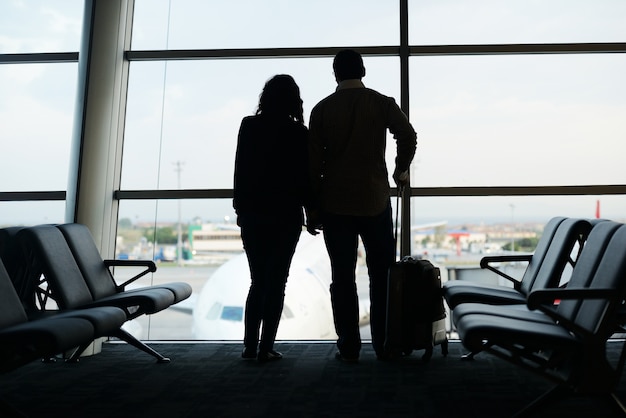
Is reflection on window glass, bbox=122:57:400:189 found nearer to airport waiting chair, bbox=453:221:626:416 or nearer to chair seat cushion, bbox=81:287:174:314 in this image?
chair seat cushion, bbox=81:287:174:314

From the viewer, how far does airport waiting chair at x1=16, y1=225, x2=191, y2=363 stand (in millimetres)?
2740

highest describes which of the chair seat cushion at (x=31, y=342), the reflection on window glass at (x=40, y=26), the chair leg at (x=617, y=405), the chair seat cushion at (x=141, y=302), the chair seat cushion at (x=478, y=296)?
the reflection on window glass at (x=40, y=26)

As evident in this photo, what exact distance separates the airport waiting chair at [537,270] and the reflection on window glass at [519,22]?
1621mm

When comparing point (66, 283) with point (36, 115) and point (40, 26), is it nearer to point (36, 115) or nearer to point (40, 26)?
point (36, 115)

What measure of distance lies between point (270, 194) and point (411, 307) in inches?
37.5

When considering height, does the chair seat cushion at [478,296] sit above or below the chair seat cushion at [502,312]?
above

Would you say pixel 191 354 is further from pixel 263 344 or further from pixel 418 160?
pixel 418 160

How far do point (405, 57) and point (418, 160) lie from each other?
72 centimetres

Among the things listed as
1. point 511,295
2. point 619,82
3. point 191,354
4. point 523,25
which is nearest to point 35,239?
point 191,354

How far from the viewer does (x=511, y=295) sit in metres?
2.90

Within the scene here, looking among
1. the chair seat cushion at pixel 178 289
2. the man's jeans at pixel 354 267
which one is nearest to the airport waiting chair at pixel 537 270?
the man's jeans at pixel 354 267

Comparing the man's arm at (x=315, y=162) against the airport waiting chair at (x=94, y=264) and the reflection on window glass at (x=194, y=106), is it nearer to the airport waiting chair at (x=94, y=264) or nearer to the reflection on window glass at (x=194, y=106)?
the airport waiting chair at (x=94, y=264)

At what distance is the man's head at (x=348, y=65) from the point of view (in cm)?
305

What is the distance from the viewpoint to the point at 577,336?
200 centimetres
